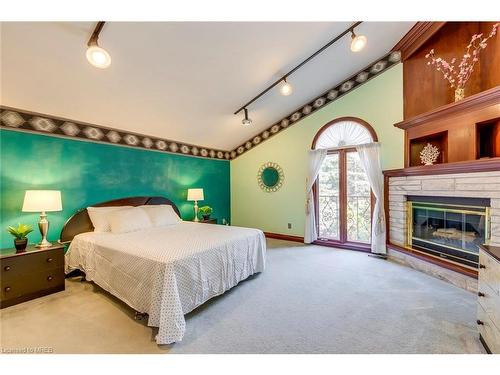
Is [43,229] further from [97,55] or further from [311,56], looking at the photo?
[311,56]

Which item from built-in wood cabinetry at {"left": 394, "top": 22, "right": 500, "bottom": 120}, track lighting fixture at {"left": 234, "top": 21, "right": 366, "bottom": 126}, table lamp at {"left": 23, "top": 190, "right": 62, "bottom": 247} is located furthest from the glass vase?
table lamp at {"left": 23, "top": 190, "right": 62, "bottom": 247}

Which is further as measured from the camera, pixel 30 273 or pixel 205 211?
pixel 205 211

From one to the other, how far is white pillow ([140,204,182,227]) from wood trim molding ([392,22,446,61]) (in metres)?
4.56

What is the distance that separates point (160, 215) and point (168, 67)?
2183mm

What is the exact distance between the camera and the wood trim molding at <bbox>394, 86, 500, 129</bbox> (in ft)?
7.59

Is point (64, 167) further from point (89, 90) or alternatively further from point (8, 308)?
point (8, 308)

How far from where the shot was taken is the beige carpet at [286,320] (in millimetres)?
1640

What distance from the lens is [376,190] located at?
3.73 m

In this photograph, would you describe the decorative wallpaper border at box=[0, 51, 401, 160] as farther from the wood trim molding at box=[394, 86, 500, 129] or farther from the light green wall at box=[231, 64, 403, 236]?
the wood trim molding at box=[394, 86, 500, 129]

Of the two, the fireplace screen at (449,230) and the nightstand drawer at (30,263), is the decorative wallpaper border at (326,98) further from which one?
the nightstand drawer at (30,263)

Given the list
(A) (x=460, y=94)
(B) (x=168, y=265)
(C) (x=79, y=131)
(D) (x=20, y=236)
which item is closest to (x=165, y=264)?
(B) (x=168, y=265)

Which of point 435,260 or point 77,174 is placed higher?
point 77,174

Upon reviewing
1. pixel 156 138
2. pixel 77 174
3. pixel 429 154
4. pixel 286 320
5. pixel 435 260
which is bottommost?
pixel 286 320
